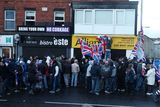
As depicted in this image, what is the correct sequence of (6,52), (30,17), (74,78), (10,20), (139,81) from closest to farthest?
(139,81), (74,78), (6,52), (30,17), (10,20)

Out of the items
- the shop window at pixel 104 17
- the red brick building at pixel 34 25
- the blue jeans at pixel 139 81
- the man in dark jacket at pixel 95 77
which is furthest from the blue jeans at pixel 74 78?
the shop window at pixel 104 17

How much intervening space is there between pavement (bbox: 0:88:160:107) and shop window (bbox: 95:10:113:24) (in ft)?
48.3

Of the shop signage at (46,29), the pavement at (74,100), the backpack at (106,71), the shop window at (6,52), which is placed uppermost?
the shop signage at (46,29)

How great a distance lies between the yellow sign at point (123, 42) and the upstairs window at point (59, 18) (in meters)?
5.06

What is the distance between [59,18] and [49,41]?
8.10ft

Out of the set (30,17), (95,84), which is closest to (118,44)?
(30,17)

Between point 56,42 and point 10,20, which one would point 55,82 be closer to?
point 56,42

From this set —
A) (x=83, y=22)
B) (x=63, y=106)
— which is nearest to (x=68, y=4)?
(x=83, y=22)

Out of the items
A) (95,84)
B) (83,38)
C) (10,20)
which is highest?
(10,20)

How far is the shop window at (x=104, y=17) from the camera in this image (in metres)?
34.4

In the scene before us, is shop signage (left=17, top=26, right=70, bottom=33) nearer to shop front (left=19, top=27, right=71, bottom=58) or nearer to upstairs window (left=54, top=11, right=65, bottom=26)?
shop front (left=19, top=27, right=71, bottom=58)

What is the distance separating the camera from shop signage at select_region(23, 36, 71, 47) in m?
34.3

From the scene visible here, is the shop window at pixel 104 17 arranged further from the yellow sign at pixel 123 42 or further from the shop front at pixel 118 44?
the yellow sign at pixel 123 42

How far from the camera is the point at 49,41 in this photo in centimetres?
3456
